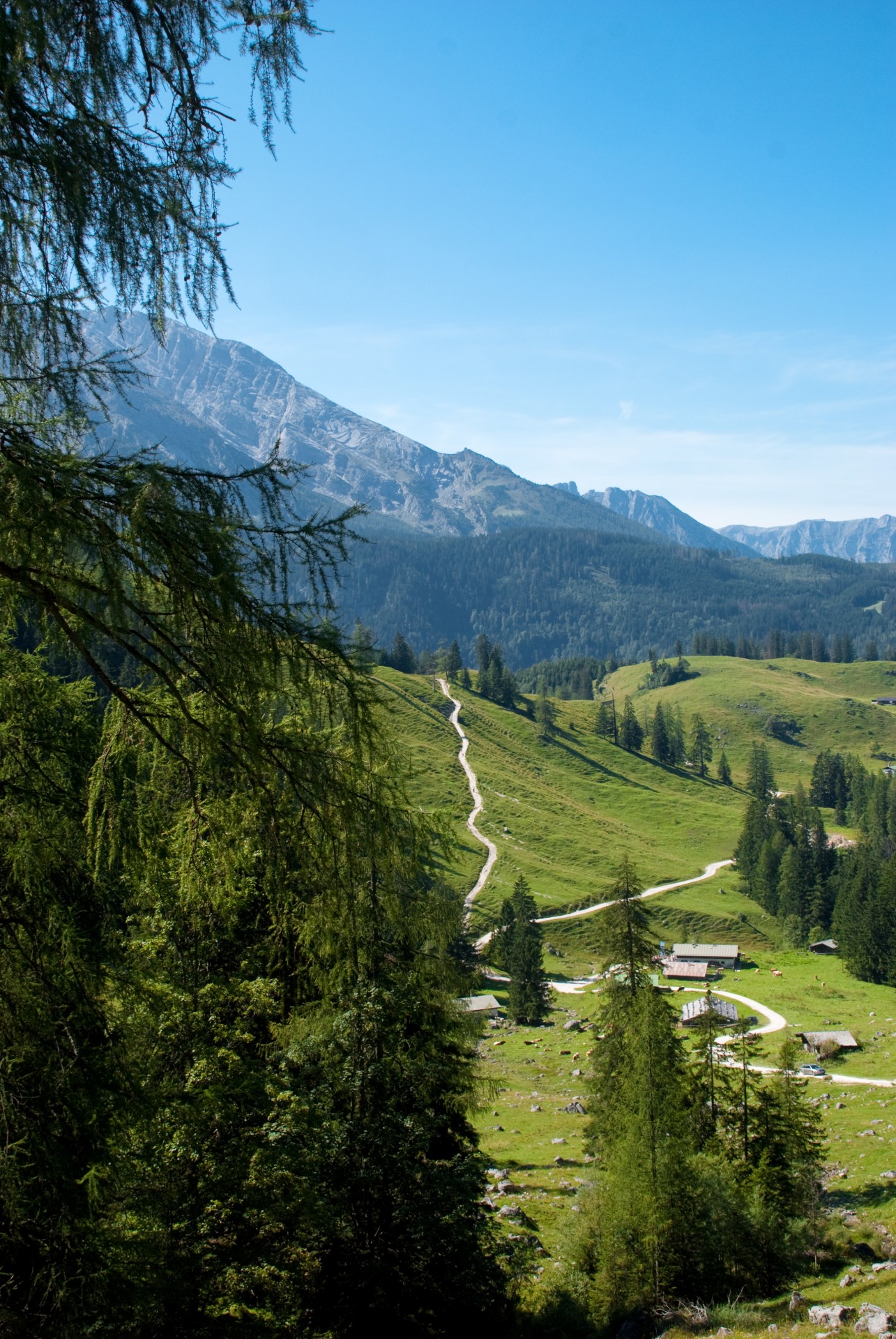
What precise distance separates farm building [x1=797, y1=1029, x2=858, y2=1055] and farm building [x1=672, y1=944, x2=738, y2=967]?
29.4 m

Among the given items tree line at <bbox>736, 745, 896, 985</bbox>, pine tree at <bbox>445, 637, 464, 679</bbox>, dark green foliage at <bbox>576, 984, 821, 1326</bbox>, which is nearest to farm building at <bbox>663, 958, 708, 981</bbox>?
tree line at <bbox>736, 745, 896, 985</bbox>

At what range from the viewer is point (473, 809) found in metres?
115

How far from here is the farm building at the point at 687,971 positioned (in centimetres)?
7925

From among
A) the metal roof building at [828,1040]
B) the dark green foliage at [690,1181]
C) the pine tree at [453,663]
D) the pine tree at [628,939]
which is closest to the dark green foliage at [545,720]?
the pine tree at [453,663]

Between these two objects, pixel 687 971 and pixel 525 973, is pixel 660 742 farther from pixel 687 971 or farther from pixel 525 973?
pixel 525 973

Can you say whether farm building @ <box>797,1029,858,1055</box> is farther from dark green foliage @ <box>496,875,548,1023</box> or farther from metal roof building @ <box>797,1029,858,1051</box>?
dark green foliage @ <box>496,875,548,1023</box>

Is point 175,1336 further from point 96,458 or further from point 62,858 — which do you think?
point 96,458

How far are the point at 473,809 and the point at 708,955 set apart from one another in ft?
129

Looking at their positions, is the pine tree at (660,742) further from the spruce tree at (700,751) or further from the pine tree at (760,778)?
the pine tree at (760,778)

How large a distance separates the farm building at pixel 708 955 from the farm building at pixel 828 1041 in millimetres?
29366

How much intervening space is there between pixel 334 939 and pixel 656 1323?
18243 millimetres

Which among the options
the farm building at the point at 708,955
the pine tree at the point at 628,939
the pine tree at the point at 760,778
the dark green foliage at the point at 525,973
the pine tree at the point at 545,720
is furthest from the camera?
the pine tree at the point at 545,720

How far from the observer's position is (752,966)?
8512 centimetres

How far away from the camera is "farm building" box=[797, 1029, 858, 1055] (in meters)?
52.2
